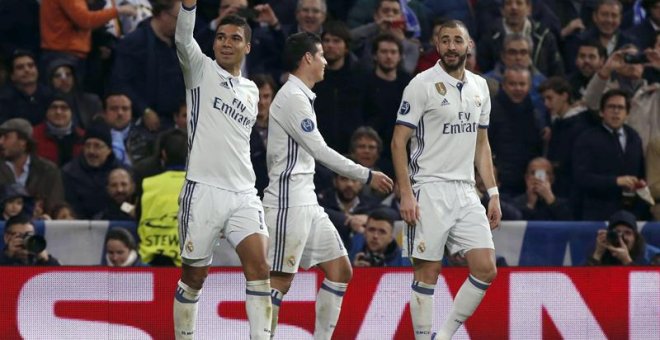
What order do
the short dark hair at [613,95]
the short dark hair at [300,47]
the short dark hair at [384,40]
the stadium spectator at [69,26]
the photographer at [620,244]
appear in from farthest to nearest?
the stadium spectator at [69,26] → the short dark hair at [384,40] → the short dark hair at [613,95] → the photographer at [620,244] → the short dark hair at [300,47]

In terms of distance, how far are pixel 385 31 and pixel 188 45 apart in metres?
5.54

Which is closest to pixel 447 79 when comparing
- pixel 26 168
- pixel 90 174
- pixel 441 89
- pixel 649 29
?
pixel 441 89

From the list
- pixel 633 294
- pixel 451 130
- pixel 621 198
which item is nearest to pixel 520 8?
pixel 621 198

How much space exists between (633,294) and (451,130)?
2.55 meters

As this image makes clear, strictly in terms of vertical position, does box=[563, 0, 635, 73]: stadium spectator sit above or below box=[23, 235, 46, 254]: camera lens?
above

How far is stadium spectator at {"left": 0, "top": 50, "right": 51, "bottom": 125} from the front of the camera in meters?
15.6

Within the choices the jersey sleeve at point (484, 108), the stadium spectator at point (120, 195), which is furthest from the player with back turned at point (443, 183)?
the stadium spectator at point (120, 195)

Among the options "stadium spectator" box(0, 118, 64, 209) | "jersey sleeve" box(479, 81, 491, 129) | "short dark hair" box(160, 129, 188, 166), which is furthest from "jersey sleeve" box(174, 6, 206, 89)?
"stadium spectator" box(0, 118, 64, 209)

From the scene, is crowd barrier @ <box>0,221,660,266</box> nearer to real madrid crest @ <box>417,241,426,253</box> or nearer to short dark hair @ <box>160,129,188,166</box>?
short dark hair @ <box>160,129,188,166</box>

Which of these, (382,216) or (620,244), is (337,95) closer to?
(382,216)

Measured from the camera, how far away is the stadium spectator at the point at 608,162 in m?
15.1

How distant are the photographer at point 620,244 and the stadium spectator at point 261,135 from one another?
305cm

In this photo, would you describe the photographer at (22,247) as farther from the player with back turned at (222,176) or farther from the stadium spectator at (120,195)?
the player with back turned at (222,176)

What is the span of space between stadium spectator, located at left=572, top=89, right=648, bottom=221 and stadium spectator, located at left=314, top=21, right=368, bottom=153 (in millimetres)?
2121
